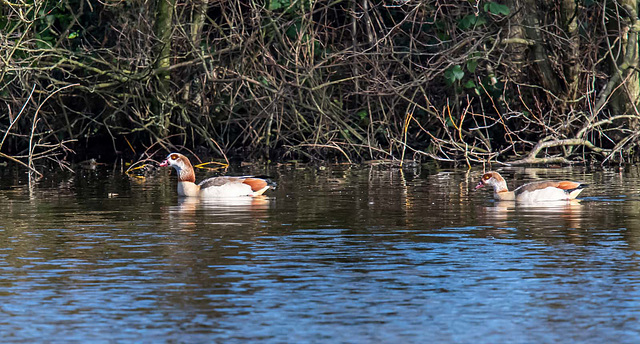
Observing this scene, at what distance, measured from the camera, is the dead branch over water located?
2300 cm

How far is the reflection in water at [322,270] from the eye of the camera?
7.84 meters

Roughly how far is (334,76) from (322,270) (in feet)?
52.5

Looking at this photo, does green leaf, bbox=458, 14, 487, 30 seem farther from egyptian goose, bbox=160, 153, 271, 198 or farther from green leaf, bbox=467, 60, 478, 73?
egyptian goose, bbox=160, 153, 271, 198

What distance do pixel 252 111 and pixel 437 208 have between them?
10.8 m

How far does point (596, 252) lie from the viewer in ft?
35.4

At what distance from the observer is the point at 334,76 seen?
25672 mm

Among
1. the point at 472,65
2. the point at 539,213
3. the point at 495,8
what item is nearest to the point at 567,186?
the point at 539,213

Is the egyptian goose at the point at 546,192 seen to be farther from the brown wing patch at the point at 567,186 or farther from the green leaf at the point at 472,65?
the green leaf at the point at 472,65

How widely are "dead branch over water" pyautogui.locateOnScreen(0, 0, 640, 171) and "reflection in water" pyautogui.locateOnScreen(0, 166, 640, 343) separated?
715cm

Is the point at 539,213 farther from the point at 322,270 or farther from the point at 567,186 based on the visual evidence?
the point at 322,270

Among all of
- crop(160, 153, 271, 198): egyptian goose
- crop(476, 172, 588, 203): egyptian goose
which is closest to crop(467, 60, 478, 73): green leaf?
crop(160, 153, 271, 198): egyptian goose

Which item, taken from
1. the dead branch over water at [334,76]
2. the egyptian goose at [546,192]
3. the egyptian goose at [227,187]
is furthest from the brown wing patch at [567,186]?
the dead branch over water at [334,76]

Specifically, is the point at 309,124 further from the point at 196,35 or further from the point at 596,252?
the point at 596,252

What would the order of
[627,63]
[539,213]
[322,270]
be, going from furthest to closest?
[627,63]
[539,213]
[322,270]
